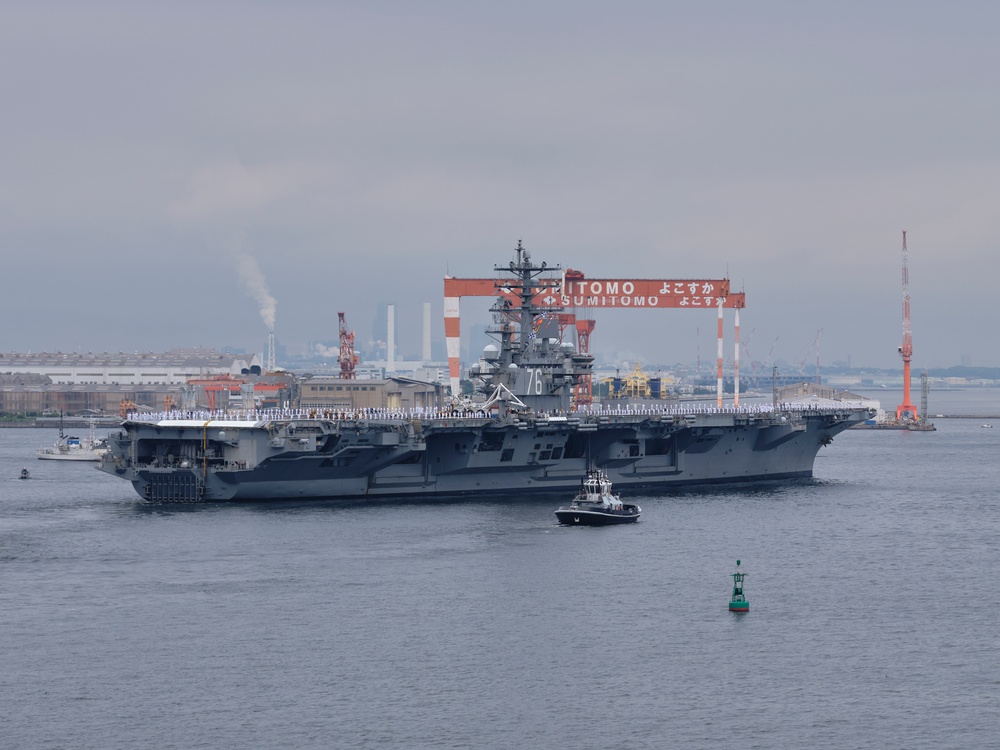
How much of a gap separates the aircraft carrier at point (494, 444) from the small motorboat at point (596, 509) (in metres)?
4.63

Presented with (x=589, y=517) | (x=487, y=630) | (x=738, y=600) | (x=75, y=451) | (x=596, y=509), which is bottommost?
(x=487, y=630)

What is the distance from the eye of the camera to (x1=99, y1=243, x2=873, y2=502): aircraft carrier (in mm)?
42594

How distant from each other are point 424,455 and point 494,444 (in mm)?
2226

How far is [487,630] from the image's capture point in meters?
27.0

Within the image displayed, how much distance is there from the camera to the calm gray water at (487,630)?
21.6 meters

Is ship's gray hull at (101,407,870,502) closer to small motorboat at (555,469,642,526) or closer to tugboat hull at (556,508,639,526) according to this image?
small motorboat at (555,469,642,526)

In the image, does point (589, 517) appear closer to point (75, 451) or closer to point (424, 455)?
point (424, 455)

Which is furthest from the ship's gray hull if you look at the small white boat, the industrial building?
the industrial building

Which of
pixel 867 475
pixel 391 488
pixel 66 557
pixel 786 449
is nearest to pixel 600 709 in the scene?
pixel 66 557

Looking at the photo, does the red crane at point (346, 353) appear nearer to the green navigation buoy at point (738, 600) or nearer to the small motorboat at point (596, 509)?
the small motorboat at point (596, 509)

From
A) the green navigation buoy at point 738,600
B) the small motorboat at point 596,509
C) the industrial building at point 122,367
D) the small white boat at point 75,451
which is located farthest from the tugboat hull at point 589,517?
the industrial building at point 122,367

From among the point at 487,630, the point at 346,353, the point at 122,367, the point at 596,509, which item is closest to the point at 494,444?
the point at 596,509

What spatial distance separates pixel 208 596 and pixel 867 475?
3724 cm

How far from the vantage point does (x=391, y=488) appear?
4459cm
